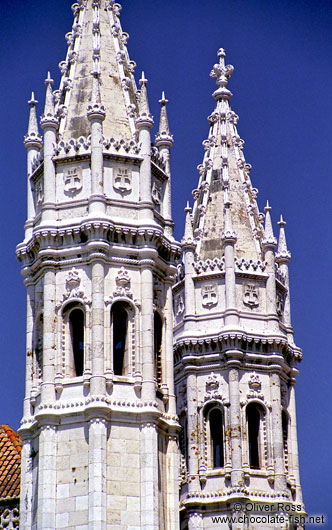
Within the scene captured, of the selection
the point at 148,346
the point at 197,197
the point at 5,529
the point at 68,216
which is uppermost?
the point at 197,197

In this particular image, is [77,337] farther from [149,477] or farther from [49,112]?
[49,112]

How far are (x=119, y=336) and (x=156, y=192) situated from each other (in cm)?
519

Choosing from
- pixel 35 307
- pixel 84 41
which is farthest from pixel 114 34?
pixel 35 307

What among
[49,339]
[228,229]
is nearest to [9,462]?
[49,339]

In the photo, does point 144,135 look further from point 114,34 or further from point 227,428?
point 227,428

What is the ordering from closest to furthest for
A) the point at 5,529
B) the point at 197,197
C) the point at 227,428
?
the point at 5,529 → the point at 227,428 → the point at 197,197

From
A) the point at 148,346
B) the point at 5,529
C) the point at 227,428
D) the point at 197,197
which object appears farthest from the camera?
the point at 197,197

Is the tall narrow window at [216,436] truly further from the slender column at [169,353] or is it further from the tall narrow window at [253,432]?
the slender column at [169,353]

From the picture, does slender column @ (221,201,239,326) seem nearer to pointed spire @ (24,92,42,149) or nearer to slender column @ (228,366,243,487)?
slender column @ (228,366,243,487)

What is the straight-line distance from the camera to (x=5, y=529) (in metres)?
58.5

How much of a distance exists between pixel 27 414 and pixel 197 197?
56.1 feet

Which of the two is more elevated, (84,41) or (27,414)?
(84,41)

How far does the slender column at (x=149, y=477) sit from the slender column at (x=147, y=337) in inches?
42.4

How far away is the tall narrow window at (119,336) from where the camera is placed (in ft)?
180
